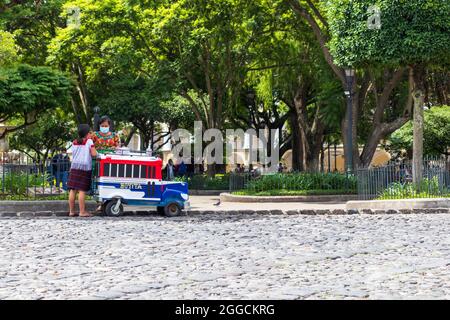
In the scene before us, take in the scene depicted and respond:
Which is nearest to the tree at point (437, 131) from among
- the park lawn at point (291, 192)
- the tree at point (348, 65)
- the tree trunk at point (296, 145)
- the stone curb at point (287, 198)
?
the tree at point (348, 65)

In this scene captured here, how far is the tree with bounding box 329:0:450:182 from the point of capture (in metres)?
19.8

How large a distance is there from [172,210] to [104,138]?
90.5 inches

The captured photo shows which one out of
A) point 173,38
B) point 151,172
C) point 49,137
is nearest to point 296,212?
point 151,172

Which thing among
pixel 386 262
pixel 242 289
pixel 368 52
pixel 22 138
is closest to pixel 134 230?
A: pixel 386 262

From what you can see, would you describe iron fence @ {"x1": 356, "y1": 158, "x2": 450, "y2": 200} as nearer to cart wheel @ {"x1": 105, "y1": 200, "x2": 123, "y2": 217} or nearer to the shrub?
the shrub

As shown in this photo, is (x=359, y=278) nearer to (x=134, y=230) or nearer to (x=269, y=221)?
(x=134, y=230)

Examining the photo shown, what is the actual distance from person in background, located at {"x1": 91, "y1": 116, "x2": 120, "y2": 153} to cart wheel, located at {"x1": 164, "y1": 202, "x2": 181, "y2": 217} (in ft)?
6.02

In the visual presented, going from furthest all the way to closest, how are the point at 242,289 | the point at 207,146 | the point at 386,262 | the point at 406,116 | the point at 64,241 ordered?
1. the point at 207,146
2. the point at 406,116
3. the point at 64,241
4. the point at 386,262
5. the point at 242,289

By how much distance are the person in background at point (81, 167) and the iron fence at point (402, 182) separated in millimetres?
8020

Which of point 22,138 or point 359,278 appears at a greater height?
point 22,138

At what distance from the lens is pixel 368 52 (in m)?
20.5

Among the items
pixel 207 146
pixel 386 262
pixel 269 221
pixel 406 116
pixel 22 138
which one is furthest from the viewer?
pixel 22 138

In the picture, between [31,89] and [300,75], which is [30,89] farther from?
[300,75]

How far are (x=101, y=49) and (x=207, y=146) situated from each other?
7.17m
